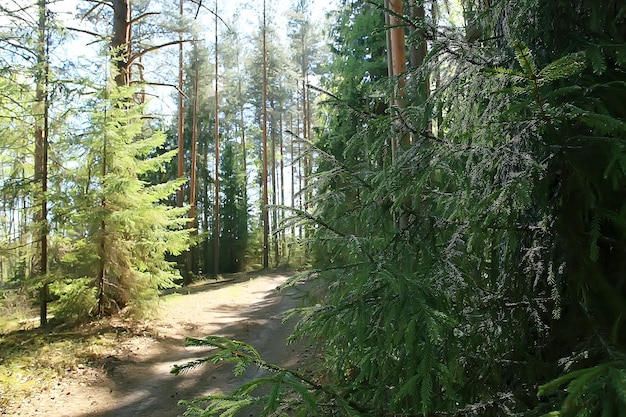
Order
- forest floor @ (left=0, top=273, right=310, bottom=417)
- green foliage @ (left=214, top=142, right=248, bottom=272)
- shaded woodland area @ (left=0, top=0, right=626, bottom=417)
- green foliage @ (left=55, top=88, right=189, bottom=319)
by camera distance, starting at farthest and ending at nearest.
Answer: green foliage @ (left=214, top=142, right=248, bottom=272) < green foliage @ (left=55, top=88, right=189, bottom=319) < forest floor @ (left=0, top=273, right=310, bottom=417) < shaded woodland area @ (left=0, top=0, right=626, bottom=417)

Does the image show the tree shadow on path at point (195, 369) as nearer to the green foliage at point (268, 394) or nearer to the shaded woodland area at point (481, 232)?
the shaded woodland area at point (481, 232)

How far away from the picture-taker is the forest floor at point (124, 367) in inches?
235

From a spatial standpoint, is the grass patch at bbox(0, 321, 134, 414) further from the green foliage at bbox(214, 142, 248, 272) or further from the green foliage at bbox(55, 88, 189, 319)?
the green foliage at bbox(214, 142, 248, 272)

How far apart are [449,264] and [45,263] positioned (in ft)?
30.6

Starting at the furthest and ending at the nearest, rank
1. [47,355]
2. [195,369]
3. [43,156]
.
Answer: [43,156]
[195,369]
[47,355]

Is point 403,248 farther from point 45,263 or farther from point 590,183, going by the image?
point 45,263

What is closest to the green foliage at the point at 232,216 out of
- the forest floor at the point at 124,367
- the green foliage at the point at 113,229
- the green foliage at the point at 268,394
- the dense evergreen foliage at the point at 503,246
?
the forest floor at the point at 124,367

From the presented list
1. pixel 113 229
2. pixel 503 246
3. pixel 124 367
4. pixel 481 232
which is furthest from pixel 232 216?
pixel 481 232

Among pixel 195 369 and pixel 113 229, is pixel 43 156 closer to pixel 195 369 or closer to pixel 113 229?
pixel 113 229

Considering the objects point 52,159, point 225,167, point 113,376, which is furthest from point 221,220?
point 113,376

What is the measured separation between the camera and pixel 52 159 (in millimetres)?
9484

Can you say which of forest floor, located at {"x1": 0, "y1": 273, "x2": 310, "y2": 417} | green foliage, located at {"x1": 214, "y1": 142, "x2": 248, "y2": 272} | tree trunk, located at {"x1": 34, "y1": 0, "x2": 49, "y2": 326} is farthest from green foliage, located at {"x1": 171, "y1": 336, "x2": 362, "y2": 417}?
green foliage, located at {"x1": 214, "y1": 142, "x2": 248, "y2": 272}

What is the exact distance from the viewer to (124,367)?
24.2 feet

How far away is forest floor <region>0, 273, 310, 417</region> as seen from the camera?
5969 mm
